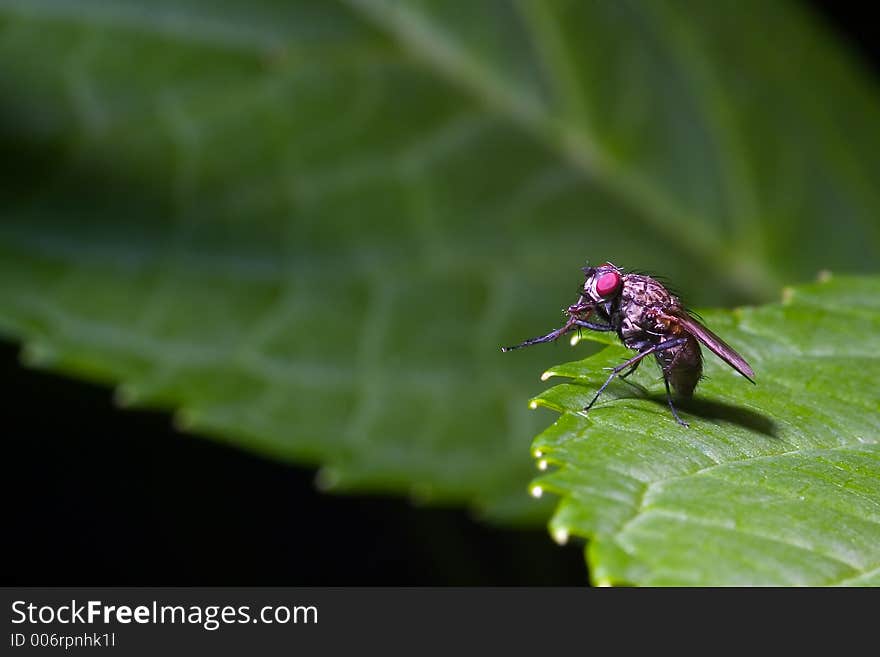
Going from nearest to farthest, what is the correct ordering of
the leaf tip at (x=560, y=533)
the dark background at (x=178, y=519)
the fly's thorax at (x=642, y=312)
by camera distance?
1. the leaf tip at (x=560, y=533)
2. the fly's thorax at (x=642, y=312)
3. the dark background at (x=178, y=519)

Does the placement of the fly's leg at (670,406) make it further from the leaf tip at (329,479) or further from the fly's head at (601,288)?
the leaf tip at (329,479)

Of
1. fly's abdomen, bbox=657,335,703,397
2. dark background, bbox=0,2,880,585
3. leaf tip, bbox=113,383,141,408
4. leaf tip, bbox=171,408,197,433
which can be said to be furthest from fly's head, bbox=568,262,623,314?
dark background, bbox=0,2,880,585

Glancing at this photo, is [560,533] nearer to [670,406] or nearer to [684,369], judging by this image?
[670,406]

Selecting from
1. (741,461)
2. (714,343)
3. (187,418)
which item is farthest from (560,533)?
(187,418)

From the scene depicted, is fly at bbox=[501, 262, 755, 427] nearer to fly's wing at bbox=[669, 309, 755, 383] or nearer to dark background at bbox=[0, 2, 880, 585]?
fly's wing at bbox=[669, 309, 755, 383]

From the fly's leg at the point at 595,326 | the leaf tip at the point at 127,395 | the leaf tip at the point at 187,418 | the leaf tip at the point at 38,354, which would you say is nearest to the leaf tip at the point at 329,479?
the leaf tip at the point at 187,418

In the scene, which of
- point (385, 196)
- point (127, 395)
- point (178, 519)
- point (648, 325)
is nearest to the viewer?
point (648, 325)
